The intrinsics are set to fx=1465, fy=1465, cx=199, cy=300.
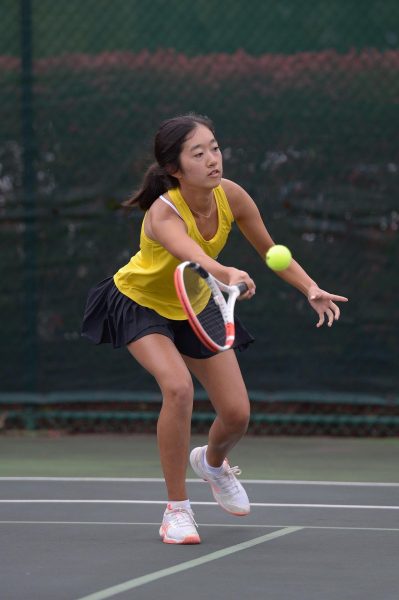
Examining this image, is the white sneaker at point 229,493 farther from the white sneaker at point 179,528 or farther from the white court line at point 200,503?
the white court line at point 200,503

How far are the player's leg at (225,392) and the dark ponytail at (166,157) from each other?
60cm

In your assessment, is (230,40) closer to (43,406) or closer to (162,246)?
(43,406)

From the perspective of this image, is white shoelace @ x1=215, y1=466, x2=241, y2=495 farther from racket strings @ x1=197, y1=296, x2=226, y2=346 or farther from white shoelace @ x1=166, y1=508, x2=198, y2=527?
racket strings @ x1=197, y1=296, x2=226, y2=346

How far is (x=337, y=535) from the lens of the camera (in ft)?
16.8

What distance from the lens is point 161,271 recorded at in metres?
5.11

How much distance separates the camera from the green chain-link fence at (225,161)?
7.80 metres

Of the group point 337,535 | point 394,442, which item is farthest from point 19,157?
point 337,535

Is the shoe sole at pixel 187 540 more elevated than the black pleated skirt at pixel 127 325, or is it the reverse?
the black pleated skirt at pixel 127 325

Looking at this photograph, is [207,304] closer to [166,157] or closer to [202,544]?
[166,157]

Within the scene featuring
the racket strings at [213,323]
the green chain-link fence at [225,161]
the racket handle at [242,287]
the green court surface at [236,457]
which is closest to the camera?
the racket handle at [242,287]

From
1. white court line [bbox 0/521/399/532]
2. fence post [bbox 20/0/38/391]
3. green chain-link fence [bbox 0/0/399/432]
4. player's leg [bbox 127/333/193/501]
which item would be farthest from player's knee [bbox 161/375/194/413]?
fence post [bbox 20/0/38/391]

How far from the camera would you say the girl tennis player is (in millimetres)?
4922

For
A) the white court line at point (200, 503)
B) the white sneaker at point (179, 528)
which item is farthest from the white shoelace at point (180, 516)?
the white court line at point (200, 503)

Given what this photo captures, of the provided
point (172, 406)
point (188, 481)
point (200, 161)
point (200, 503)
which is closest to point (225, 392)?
point (172, 406)
